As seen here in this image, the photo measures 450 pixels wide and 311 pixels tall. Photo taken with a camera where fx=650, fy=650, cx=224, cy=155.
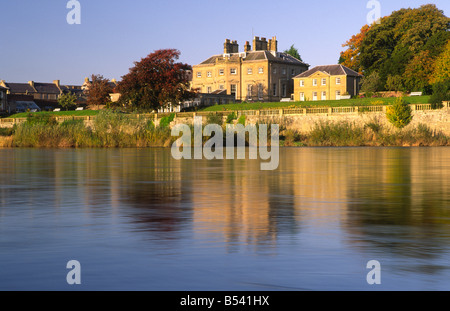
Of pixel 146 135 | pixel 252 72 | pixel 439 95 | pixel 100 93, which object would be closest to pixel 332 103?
pixel 439 95

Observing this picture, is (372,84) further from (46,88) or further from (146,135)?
(46,88)

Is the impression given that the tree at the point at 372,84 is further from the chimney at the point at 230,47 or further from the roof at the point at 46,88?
the roof at the point at 46,88

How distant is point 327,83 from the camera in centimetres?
10456

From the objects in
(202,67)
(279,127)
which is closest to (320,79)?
(202,67)

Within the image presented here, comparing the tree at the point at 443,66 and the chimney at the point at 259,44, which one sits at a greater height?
the chimney at the point at 259,44

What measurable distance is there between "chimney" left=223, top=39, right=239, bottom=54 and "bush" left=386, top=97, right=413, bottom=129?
2368 inches

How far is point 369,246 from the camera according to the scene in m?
8.39

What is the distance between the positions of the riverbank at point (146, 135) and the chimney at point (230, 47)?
182 feet

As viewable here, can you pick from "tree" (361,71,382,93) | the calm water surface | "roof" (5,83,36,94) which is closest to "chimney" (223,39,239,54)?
"tree" (361,71,382,93)

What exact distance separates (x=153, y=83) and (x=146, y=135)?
35.9 m

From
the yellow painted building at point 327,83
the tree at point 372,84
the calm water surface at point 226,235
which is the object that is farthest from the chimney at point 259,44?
the calm water surface at point 226,235

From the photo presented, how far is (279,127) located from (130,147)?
1799cm

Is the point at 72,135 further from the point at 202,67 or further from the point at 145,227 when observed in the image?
the point at 202,67

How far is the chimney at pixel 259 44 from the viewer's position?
118m
